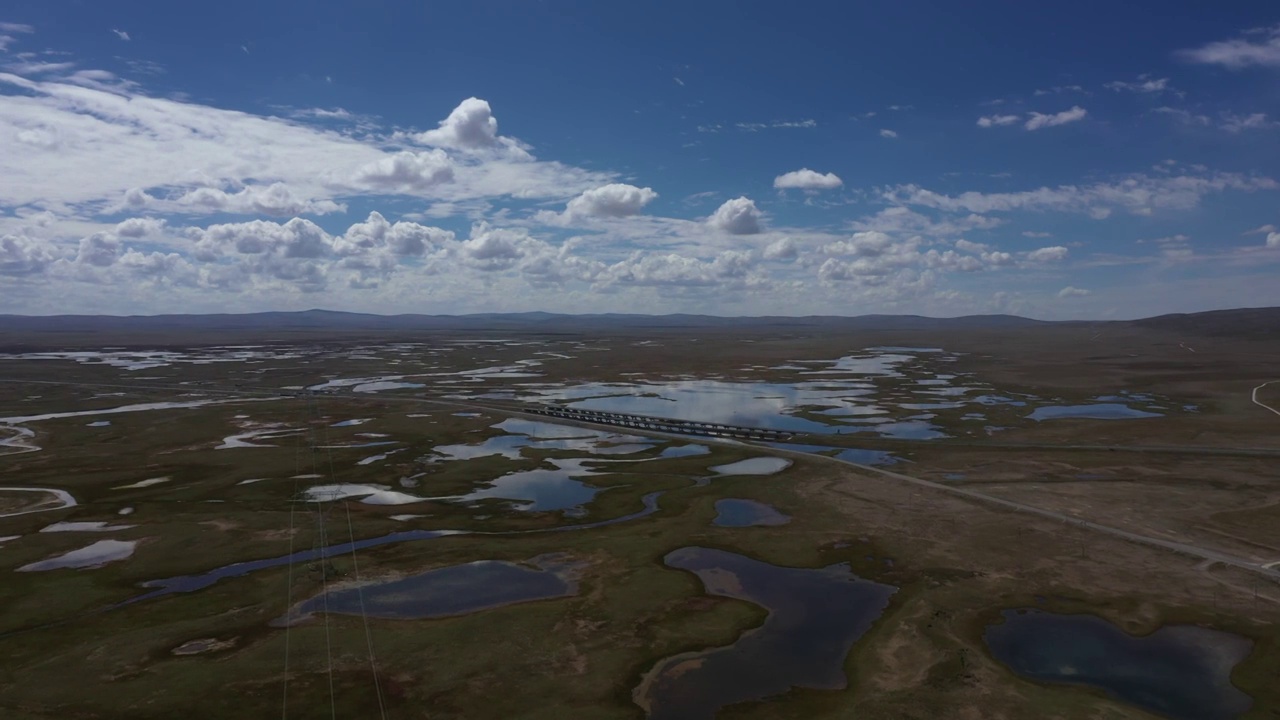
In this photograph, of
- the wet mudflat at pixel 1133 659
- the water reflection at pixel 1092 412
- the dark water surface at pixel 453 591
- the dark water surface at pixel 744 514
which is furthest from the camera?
the water reflection at pixel 1092 412

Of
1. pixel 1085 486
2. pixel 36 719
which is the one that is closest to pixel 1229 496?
pixel 1085 486

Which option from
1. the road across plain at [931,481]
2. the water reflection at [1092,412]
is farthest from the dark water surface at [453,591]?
the water reflection at [1092,412]

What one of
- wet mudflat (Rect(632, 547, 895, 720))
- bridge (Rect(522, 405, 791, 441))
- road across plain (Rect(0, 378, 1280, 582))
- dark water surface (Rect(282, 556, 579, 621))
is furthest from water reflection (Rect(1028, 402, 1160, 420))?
dark water surface (Rect(282, 556, 579, 621))

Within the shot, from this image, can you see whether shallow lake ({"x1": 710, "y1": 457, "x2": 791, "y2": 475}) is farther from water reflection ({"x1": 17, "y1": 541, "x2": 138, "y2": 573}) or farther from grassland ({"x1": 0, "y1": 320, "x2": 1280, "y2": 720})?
water reflection ({"x1": 17, "y1": 541, "x2": 138, "y2": 573})

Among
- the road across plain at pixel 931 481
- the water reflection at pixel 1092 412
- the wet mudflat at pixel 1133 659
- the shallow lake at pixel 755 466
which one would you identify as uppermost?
→ the water reflection at pixel 1092 412

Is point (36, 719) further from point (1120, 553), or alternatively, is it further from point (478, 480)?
point (1120, 553)

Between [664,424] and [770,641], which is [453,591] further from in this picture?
[664,424]

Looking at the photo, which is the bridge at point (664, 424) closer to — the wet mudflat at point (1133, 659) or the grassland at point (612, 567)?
the grassland at point (612, 567)
